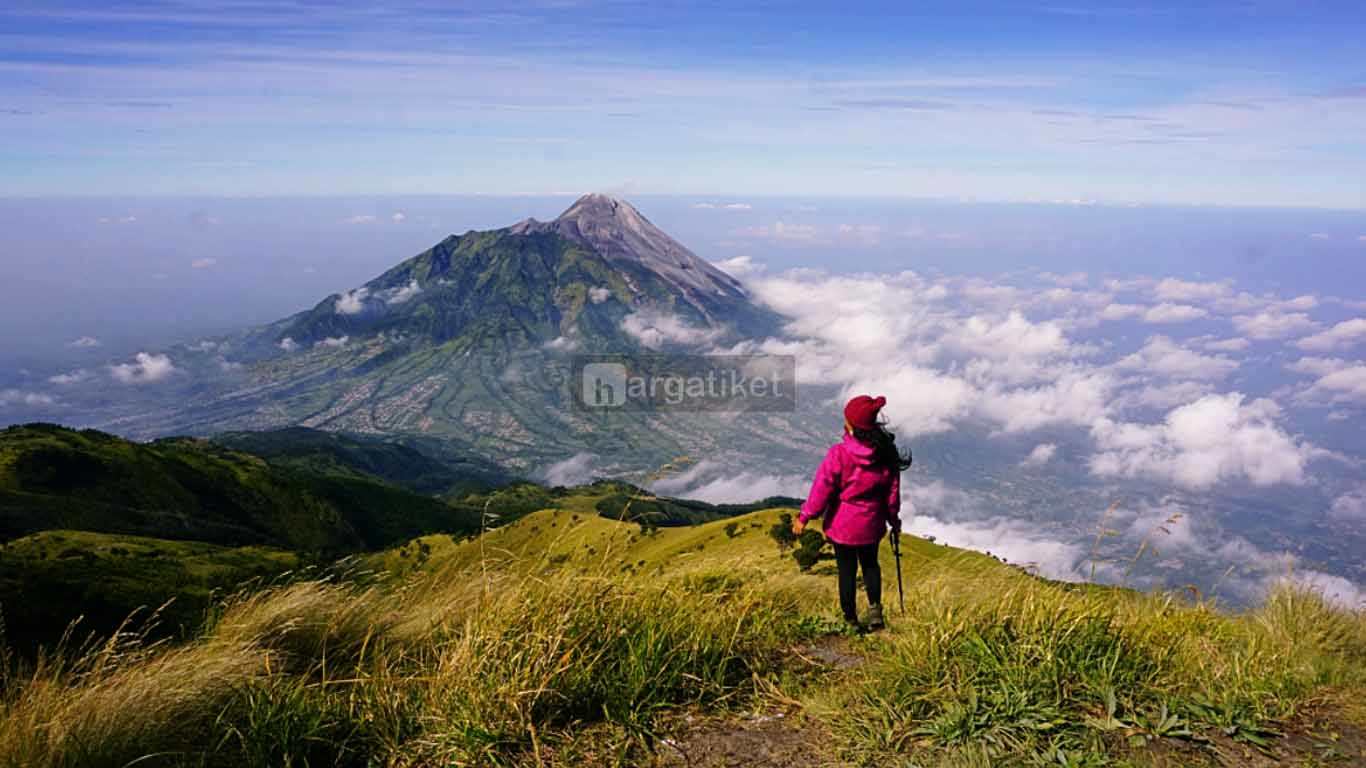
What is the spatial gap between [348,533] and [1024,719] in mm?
148886

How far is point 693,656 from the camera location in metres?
5.13

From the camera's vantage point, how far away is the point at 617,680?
4824 mm

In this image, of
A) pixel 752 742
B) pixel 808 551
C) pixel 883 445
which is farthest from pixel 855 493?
pixel 808 551

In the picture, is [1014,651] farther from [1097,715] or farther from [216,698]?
[216,698]

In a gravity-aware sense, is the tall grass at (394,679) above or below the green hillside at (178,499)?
above

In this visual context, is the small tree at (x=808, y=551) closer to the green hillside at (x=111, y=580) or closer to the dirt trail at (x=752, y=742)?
the dirt trail at (x=752, y=742)

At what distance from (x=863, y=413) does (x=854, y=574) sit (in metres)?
1.64

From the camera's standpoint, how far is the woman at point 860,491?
725 centimetres

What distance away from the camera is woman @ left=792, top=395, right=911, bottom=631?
7.25 m

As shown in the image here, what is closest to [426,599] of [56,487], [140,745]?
[140,745]

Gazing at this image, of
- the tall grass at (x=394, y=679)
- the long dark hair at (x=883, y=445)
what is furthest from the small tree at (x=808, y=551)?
the tall grass at (x=394, y=679)

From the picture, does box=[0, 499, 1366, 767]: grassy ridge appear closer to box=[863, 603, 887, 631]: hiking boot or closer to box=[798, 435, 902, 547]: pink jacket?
box=[863, 603, 887, 631]: hiking boot

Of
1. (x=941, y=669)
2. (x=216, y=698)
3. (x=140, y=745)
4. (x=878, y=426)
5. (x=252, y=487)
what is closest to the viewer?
(x=140, y=745)

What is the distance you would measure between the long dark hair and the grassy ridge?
1.43 m
